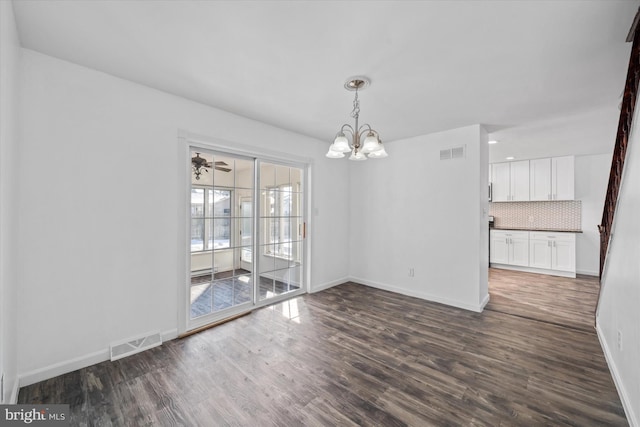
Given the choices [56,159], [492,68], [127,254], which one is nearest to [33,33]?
[56,159]

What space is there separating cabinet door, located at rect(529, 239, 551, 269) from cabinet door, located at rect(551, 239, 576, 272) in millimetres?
84

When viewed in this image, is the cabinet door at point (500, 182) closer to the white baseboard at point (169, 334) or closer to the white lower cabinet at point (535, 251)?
the white lower cabinet at point (535, 251)

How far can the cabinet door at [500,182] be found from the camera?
647cm

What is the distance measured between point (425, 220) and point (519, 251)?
12.0ft

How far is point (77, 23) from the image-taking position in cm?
179

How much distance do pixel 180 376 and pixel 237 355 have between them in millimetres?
500

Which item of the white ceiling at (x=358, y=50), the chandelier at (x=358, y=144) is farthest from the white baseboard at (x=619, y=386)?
the white ceiling at (x=358, y=50)

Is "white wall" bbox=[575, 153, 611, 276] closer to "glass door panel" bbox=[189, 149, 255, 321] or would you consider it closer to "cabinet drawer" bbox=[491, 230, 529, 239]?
"cabinet drawer" bbox=[491, 230, 529, 239]

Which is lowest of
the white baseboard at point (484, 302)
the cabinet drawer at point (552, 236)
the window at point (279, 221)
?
the white baseboard at point (484, 302)

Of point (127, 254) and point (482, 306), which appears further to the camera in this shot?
point (482, 306)

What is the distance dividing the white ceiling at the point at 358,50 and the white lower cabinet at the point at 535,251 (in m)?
3.40

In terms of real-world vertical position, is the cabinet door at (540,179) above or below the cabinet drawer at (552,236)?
above

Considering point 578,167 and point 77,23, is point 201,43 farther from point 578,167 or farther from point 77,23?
point 578,167

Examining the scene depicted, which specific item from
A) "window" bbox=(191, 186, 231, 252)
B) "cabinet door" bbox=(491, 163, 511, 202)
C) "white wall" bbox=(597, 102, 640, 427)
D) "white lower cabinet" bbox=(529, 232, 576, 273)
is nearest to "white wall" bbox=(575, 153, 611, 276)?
"white lower cabinet" bbox=(529, 232, 576, 273)
